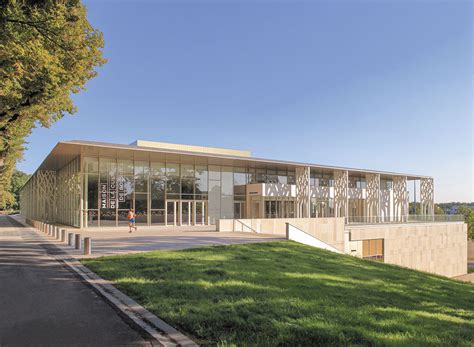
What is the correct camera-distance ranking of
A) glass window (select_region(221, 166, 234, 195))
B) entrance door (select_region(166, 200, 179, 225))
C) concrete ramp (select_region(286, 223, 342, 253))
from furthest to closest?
1. glass window (select_region(221, 166, 234, 195))
2. entrance door (select_region(166, 200, 179, 225))
3. concrete ramp (select_region(286, 223, 342, 253))

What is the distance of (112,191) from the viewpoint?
97.3 feet

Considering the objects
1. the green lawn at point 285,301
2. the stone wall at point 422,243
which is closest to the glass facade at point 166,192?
the stone wall at point 422,243

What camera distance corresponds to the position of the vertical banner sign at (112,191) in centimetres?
2950

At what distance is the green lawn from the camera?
5270 millimetres

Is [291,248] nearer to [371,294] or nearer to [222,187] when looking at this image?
[371,294]

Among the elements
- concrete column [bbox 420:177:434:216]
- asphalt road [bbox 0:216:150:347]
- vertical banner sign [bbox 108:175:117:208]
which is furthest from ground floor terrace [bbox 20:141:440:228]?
asphalt road [bbox 0:216:150:347]

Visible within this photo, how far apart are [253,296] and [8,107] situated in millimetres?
13688

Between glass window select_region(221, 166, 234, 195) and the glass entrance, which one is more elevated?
glass window select_region(221, 166, 234, 195)

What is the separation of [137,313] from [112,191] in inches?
981

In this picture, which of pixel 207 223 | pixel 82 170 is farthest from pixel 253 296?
pixel 207 223

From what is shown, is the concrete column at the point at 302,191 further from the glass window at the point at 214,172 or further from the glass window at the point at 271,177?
the glass window at the point at 214,172

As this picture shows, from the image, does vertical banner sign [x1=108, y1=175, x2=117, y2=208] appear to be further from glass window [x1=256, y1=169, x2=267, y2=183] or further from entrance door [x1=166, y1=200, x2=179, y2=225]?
glass window [x1=256, y1=169, x2=267, y2=183]

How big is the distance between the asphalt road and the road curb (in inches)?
6.4

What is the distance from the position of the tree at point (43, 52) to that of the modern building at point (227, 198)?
36.2 feet
